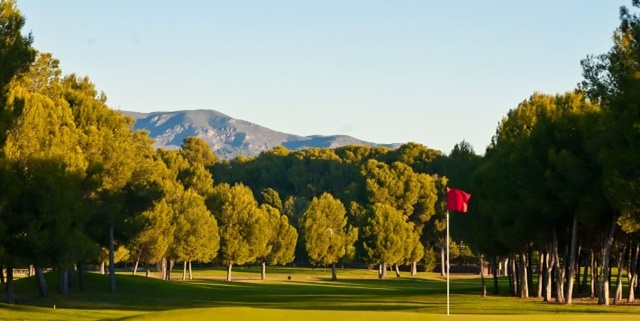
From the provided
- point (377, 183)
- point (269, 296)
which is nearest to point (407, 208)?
point (377, 183)

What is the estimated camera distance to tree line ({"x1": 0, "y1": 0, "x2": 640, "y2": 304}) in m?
44.1

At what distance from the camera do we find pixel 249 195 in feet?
365

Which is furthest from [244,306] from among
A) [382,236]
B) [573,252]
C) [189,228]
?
[382,236]

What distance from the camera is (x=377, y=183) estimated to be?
12850 centimetres

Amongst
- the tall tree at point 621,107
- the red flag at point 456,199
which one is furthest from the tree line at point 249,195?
the red flag at point 456,199

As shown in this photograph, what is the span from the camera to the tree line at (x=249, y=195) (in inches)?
1737

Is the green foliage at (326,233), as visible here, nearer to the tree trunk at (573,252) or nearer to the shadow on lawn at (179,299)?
the shadow on lawn at (179,299)

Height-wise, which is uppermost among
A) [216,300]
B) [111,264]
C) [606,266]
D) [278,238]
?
[278,238]

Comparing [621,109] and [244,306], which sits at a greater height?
[621,109]

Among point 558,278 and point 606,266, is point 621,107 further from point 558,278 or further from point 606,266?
point 558,278

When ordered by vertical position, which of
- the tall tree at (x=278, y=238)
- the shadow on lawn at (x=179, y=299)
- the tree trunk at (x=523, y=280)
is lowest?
the shadow on lawn at (x=179, y=299)

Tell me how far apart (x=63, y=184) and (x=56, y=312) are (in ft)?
25.1

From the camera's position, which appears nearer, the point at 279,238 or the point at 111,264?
the point at 111,264

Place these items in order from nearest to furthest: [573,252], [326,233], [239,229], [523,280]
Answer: [573,252]
[523,280]
[239,229]
[326,233]
